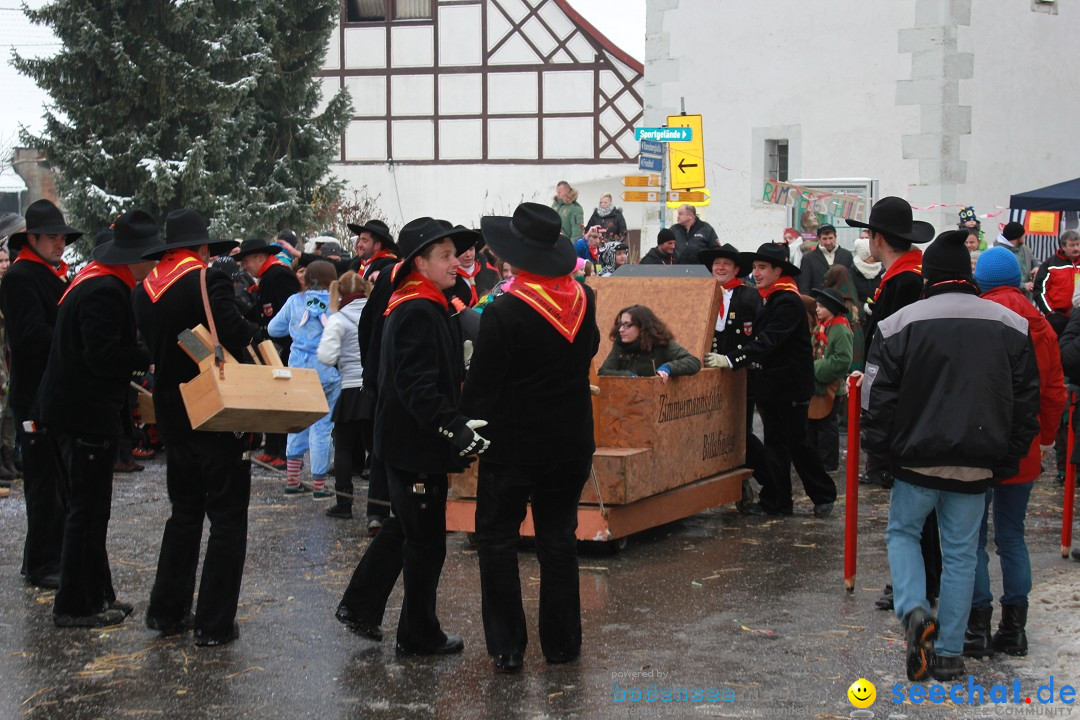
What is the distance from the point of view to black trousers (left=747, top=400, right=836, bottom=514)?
9.62 m

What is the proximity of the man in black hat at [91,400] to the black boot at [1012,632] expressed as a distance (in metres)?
4.21

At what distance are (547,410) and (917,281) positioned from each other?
2474 millimetres

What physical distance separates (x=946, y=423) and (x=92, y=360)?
155 inches

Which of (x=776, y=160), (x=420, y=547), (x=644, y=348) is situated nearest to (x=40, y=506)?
(x=420, y=547)

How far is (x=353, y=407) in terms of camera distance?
9.62m

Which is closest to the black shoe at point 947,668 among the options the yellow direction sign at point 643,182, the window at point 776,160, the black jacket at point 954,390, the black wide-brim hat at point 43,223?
the black jacket at point 954,390

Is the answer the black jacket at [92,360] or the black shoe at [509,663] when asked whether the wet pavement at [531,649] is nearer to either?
the black shoe at [509,663]

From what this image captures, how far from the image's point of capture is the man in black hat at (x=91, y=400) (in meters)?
6.63

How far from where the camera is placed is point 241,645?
6.43 meters

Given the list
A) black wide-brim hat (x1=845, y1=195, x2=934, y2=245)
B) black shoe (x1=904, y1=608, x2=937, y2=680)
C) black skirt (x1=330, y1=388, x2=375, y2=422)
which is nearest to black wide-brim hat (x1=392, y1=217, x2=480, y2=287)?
black wide-brim hat (x1=845, y1=195, x2=934, y2=245)

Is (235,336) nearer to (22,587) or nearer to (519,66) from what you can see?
(22,587)

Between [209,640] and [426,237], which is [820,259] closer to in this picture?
[426,237]

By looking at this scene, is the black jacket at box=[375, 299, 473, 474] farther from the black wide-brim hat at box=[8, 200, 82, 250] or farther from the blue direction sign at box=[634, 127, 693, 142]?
the blue direction sign at box=[634, 127, 693, 142]

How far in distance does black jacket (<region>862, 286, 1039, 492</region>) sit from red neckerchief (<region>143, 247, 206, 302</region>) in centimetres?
320
